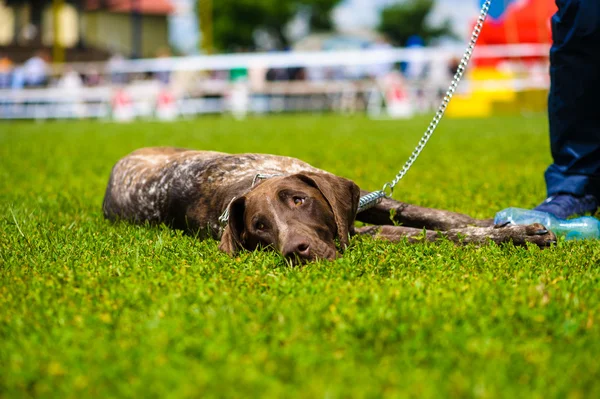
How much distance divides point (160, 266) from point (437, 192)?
3283mm

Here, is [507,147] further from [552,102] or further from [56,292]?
[56,292]

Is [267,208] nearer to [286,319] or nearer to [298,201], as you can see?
[298,201]

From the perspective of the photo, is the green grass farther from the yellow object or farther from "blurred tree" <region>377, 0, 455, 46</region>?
"blurred tree" <region>377, 0, 455, 46</region>

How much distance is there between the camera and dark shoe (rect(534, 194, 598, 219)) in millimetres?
4871

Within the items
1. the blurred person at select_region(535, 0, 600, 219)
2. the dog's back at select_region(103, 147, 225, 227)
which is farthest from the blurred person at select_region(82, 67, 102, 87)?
the blurred person at select_region(535, 0, 600, 219)

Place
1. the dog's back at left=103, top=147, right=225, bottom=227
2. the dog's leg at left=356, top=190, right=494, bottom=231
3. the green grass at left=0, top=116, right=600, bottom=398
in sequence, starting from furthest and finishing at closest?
the dog's back at left=103, top=147, right=225, bottom=227, the dog's leg at left=356, top=190, right=494, bottom=231, the green grass at left=0, top=116, right=600, bottom=398

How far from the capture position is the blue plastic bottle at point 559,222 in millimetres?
4316

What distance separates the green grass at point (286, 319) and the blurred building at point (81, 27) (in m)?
39.8

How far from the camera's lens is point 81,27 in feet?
153

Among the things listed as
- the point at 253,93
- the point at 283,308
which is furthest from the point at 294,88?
the point at 283,308

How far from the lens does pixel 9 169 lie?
927 centimetres

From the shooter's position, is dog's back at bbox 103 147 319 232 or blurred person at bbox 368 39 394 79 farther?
blurred person at bbox 368 39 394 79

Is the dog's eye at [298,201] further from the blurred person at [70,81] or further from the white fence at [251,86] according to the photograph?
the blurred person at [70,81]

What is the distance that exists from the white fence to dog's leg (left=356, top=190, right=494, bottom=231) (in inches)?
760
